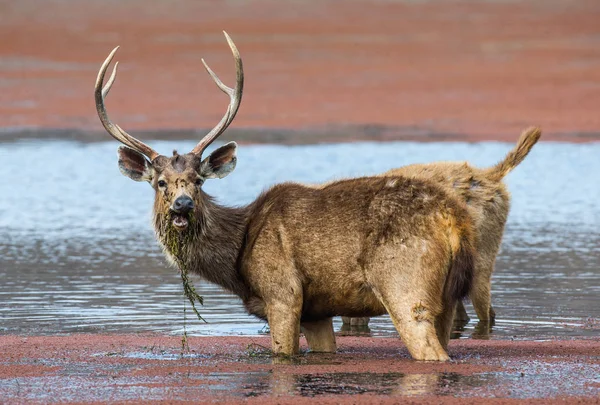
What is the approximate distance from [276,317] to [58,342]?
8.28ft

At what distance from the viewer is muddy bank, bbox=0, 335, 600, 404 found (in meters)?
8.68

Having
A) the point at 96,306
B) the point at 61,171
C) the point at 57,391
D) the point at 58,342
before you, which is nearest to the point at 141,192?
the point at 61,171

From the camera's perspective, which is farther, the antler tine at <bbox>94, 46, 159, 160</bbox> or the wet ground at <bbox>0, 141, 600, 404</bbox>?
the antler tine at <bbox>94, 46, 159, 160</bbox>

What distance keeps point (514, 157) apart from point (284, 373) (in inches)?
216

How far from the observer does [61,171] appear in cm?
3659

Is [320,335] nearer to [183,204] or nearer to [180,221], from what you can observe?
[180,221]

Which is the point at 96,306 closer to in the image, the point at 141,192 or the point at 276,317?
the point at 276,317

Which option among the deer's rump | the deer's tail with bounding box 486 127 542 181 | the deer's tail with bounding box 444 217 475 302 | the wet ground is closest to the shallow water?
the wet ground

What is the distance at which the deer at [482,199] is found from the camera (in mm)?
13547

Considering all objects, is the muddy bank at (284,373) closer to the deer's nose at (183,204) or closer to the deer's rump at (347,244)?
the deer's rump at (347,244)

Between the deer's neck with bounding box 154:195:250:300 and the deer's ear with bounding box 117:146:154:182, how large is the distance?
410mm

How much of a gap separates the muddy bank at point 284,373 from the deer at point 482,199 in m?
1.79

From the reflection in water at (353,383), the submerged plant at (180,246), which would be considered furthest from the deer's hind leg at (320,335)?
the reflection in water at (353,383)

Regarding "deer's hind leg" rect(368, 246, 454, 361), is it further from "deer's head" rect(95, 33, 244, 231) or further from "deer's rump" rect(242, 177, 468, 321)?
"deer's head" rect(95, 33, 244, 231)
